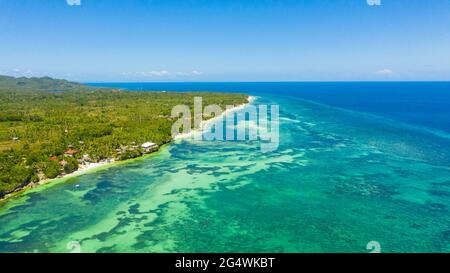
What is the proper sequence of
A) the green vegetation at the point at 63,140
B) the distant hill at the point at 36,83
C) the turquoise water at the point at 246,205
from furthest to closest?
the distant hill at the point at 36,83, the green vegetation at the point at 63,140, the turquoise water at the point at 246,205

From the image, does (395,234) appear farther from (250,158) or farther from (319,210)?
(250,158)

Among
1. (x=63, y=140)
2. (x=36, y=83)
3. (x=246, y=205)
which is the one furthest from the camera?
(x=36, y=83)

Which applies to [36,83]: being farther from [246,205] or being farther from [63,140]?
[246,205]

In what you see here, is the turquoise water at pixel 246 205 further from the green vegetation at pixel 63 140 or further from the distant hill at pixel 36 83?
the distant hill at pixel 36 83

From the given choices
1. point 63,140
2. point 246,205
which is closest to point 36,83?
point 63,140

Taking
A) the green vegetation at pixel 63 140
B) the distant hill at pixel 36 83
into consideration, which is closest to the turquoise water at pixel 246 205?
the green vegetation at pixel 63 140

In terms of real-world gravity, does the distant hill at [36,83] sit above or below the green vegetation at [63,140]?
above
